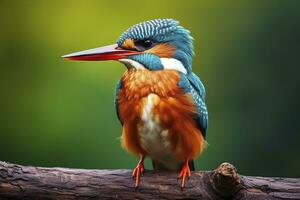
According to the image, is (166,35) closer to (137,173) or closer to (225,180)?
(137,173)

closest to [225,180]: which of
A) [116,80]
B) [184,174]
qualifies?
[184,174]

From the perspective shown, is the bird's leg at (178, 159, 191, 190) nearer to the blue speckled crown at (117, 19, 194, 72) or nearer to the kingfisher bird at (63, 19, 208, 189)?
the kingfisher bird at (63, 19, 208, 189)

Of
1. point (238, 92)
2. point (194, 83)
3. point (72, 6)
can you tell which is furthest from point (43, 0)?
point (194, 83)

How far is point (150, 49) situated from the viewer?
4625mm

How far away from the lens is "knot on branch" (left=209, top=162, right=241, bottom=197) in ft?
13.8

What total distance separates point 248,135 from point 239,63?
656 mm

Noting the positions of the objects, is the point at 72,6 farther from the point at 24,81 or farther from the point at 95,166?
the point at 95,166

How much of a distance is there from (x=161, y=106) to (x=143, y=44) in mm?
381

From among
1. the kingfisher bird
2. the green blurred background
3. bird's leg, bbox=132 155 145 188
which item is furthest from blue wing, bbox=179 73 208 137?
the green blurred background

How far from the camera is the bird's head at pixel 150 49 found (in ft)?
15.0

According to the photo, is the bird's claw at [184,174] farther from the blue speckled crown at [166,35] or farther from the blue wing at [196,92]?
the blue speckled crown at [166,35]

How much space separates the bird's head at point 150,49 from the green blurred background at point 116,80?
1.52m

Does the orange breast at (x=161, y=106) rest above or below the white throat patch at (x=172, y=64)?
below

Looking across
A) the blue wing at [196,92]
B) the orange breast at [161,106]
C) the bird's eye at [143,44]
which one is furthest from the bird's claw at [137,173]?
the bird's eye at [143,44]
